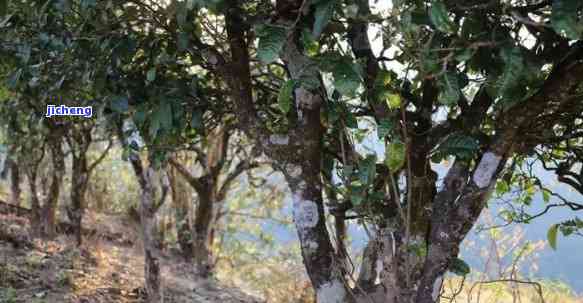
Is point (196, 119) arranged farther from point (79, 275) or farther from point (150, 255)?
point (79, 275)

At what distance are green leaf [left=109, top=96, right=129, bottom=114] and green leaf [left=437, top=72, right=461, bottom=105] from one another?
126 cm

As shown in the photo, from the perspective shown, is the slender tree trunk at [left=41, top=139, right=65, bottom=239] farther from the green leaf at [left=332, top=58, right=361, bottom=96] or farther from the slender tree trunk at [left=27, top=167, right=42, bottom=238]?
the green leaf at [left=332, top=58, right=361, bottom=96]

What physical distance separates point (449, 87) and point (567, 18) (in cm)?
34

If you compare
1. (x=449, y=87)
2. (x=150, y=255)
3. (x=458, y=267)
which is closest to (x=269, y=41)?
(x=449, y=87)

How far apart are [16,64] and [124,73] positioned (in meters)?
0.49

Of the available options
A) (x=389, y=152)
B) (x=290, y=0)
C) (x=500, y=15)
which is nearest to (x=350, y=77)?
(x=389, y=152)

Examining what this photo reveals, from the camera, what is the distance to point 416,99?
2.10 m

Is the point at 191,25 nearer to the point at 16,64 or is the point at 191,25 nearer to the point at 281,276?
the point at 16,64

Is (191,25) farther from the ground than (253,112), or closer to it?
farther from the ground

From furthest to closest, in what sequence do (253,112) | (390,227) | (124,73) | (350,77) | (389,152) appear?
(124,73) → (253,112) → (390,227) → (389,152) → (350,77)

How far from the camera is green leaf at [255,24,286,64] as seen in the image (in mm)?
1576

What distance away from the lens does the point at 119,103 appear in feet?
7.51

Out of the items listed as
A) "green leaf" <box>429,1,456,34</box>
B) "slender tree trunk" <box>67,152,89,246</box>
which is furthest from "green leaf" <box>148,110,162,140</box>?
"slender tree trunk" <box>67,152,89,246</box>

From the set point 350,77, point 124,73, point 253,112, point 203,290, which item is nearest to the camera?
point 350,77
